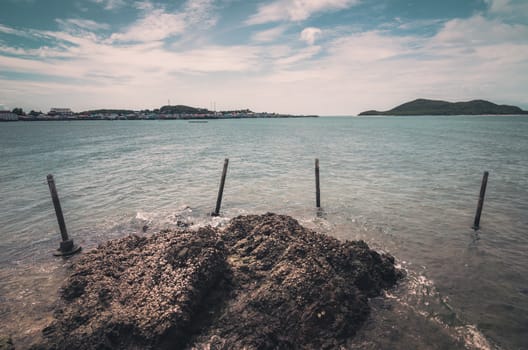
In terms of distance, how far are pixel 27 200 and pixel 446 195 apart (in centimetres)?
3066

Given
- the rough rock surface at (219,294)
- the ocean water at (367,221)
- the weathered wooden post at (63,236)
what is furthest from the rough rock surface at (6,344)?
the weathered wooden post at (63,236)

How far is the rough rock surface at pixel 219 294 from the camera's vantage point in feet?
21.4

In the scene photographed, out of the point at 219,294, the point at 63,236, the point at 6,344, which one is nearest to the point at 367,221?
the point at 219,294

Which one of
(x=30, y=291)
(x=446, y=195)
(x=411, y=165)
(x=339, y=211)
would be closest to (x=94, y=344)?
(x=30, y=291)

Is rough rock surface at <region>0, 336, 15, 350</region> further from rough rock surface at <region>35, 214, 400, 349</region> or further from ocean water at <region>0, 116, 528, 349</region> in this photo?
rough rock surface at <region>35, 214, 400, 349</region>

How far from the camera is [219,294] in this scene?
26.3ft

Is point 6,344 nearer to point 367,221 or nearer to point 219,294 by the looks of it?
point 219,294

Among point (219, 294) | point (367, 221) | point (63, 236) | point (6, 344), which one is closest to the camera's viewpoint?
point (6, 344)

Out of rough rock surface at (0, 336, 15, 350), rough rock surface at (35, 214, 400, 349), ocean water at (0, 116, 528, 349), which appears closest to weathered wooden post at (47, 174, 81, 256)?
ocean water at (0, 116, 528, 349)

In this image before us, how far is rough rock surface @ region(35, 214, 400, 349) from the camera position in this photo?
257 inches

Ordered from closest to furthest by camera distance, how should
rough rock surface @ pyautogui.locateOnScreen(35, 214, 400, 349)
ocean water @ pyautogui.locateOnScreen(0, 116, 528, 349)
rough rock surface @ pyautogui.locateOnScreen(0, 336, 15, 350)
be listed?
rough rock surface @ pyautogui.locateOnScreen(0, 336, 15, 350) < rough rock surface @ pyautogui.locateOnScreen(35, 214, 400, 349) < ocean water @ pyautogui.locateOnScreen(0, 116, 528, 349)

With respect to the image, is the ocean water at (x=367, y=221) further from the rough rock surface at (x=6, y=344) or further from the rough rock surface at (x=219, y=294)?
the rough rock surface at (x=219, y=294)

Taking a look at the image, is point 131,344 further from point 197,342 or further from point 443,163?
point 443,163

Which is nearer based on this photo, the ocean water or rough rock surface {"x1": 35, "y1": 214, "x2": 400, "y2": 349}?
rough rock surface {"x1": 35, "y1": 214, "x2": 400, "y2": 349}
